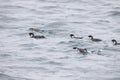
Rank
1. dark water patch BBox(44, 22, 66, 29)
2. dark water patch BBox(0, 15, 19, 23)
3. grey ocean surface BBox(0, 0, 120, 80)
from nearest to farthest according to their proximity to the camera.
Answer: grey ocean surface BBox(0, 0, 120, 80), dark water patch BBox(44, 22, 66, 29), dark water patch BBox(0, 15, 19, 23)

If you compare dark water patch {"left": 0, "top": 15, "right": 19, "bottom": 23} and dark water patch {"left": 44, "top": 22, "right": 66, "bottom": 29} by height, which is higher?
dark water patch {"left": 0, "top": 15, "right": 19, "bottom": 23}

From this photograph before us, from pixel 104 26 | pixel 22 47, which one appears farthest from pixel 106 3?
pixel 22 47

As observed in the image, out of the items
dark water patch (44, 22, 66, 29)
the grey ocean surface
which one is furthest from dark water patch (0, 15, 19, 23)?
dark water patch (44, 22, 66, 29)

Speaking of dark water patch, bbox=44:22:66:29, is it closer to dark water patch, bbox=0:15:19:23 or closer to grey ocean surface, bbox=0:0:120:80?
grey ocean surface, bbox=0:0:120:80

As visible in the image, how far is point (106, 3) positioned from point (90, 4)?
1.14 metres

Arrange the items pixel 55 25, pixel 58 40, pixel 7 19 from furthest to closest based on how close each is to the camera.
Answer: pixel 7 19 < pixel 55 25 < pixel 58 40

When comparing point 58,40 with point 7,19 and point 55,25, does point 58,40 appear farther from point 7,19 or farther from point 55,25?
point 7,19

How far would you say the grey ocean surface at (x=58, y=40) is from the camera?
20375 millimetres

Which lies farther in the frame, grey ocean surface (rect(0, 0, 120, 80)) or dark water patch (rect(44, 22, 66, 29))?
dark water patch (rect(44, 22, 66, 29))

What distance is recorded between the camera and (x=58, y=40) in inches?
971

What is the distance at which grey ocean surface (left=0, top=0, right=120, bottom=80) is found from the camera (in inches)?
802

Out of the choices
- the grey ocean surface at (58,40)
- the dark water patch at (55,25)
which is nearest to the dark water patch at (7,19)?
the grey ocean surface at (58,40)

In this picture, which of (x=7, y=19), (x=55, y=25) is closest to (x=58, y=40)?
(x=55, y=25)

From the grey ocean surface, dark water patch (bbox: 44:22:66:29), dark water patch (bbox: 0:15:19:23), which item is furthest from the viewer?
dark water patch (bbox: 0:15:19:23)
